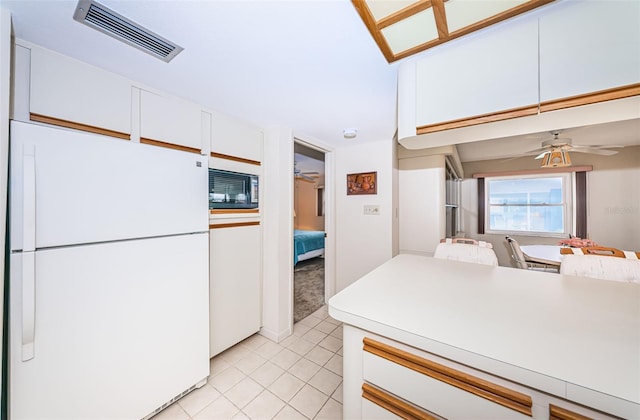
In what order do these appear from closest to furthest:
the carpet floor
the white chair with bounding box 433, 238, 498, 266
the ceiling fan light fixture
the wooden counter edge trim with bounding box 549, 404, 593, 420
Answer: the wooden counter edge trim with bounding box 549, 404, 593, 420 → the white chair with bounding box 433, 238, 498, 266 → the ceiling fan light fixture → the carpet floor

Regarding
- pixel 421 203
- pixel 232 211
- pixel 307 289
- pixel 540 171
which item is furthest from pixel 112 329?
pixel 540 171

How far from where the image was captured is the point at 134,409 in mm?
1289

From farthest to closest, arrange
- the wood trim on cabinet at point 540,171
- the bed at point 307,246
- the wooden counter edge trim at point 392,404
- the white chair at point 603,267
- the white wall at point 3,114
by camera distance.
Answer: the bed at point 307,246 → the wood trim on cabinet at point 540,171 → the white chair at point 603,267 → the white wall at point 3,114 → the wooden counter edge trim at point 392,404

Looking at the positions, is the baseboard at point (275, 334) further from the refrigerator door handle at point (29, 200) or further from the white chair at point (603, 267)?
the white chair at point (603, 267)

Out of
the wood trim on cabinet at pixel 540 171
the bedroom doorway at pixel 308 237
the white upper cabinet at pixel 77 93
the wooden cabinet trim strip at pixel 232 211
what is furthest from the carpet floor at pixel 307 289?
the wood trim on cabinet at pixel 540 171

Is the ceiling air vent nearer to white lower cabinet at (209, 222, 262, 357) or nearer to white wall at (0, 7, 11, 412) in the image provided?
white wall at (0, 7, 11, 412)

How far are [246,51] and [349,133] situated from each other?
1.46 m

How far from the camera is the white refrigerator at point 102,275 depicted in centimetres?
97

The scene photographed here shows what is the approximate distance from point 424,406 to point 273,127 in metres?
2.27

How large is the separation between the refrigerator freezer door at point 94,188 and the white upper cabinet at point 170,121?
279 millimetres

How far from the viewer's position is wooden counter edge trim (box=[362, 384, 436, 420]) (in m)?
0.80

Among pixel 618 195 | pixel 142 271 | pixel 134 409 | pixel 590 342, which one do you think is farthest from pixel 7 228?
pixel 618 195

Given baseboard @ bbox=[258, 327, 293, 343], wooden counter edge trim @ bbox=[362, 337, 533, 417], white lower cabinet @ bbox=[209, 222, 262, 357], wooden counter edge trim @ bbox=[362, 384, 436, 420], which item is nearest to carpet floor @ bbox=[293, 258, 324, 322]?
baseboard @ bbox=[258, 327, 293, 343]

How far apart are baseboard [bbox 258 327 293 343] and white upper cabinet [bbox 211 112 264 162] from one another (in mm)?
1731
